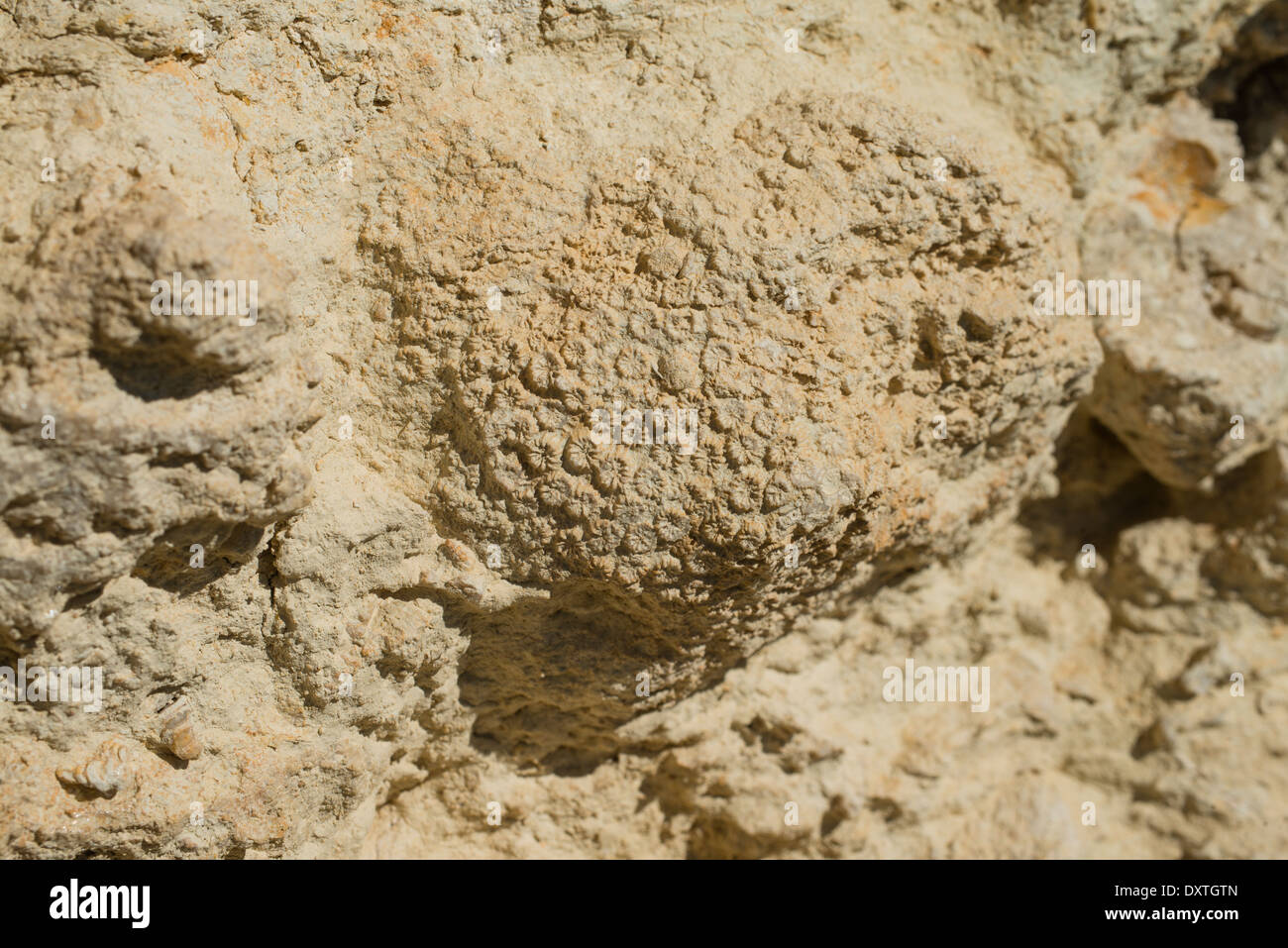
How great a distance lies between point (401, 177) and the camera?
1.99 metres

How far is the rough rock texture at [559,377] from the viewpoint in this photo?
1761 millimetres

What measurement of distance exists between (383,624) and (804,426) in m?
0.88

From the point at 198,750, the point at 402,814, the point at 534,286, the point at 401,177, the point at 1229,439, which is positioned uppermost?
the point at 401,177

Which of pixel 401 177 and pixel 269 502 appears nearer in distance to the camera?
pixel 269 502

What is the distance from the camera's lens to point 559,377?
6.31 ft

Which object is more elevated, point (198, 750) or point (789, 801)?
point (198, 750)

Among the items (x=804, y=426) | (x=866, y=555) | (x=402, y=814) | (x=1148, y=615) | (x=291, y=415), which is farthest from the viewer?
(x=1148, y=615)

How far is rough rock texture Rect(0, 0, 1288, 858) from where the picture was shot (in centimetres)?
176

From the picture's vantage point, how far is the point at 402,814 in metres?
2.43

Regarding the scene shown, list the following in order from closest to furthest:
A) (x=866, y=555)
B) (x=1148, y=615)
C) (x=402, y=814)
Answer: (x=866, y=555) < (x=402, y=814) < (x=1148, y=615)

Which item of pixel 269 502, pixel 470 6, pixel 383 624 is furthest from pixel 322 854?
pixel 470 6
